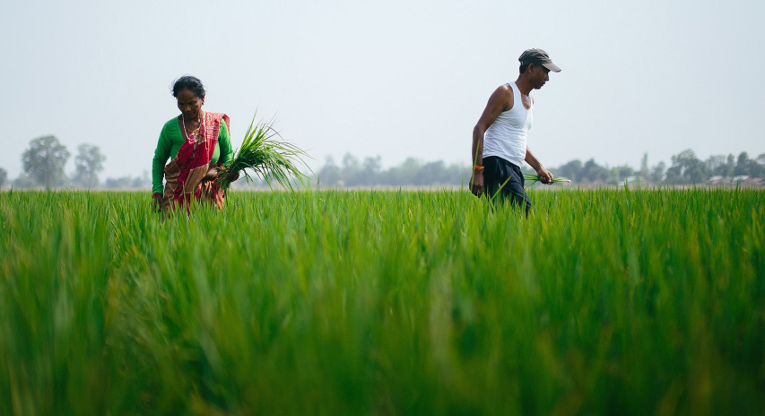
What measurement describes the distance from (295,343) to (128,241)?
1.94 m

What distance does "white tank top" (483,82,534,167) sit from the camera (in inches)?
142

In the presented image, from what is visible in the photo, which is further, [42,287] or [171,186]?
[171,186]

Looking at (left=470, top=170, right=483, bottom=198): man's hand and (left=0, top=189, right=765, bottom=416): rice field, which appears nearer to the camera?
(left=0, top=189, right=765, bottom=416): rice field

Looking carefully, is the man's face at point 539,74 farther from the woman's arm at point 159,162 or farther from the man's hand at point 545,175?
the woman's arm at point 159,162

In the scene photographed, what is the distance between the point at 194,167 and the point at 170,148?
278mm

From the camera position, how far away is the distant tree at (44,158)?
6178 centimetres

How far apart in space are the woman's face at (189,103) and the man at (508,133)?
1.92 meters

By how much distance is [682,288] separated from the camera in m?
1.25

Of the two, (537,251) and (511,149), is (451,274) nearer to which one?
(537,251)

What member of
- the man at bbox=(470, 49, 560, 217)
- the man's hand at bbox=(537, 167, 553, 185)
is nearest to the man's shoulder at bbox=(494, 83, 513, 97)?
the man at bbox=(470, 49, 560, 217)

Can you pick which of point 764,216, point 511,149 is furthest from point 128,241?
point 764,216

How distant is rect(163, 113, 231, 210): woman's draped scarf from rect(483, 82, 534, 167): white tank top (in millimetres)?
1980

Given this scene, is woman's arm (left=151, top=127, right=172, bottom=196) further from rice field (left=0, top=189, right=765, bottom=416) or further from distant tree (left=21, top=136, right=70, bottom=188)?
distant tree (left=21, top=136, right=70, bottom=188)

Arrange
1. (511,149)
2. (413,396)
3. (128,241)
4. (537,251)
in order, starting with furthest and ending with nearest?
(511,149)
(128,241)
(537,251)
(413,396)
